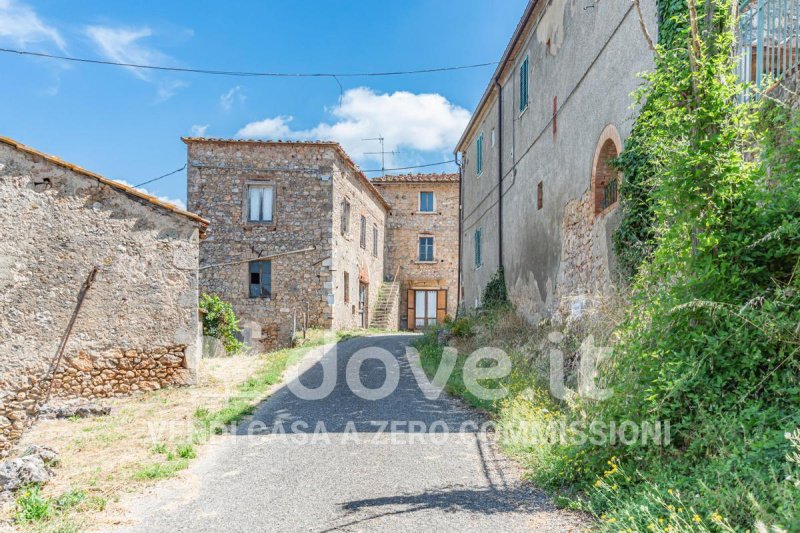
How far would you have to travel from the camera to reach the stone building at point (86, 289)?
8.67 metres

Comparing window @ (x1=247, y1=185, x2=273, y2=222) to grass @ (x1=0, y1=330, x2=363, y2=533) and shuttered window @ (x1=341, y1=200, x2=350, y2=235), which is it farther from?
grass @ (x1=0, y1=330, x2=363, y2=533)

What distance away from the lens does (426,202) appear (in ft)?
94.9

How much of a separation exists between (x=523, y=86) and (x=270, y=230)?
980 cm

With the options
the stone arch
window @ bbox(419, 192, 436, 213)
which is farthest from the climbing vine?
window @ bbox(419, 192, 436, 213)

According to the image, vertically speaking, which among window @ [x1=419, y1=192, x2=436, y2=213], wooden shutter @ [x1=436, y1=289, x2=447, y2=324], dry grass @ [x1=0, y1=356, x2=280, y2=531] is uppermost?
window @ [x1=419, y1=192, x2=436, y2=213]

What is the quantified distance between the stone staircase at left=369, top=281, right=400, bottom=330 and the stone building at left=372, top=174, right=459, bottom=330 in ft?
2.63

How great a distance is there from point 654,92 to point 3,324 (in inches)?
366

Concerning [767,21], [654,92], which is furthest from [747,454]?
[767,21]

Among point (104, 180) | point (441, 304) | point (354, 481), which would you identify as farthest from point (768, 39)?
point (441, 304)

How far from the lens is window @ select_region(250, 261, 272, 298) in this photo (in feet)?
62.5

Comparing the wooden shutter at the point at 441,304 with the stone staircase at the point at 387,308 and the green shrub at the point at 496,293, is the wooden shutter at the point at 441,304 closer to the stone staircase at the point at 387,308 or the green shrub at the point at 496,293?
the stone staircase at the point at 387,308

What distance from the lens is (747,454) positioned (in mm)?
3209

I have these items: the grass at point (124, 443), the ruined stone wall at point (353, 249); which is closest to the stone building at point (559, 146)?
the grass at point (124, 443)

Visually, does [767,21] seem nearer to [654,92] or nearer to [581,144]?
[654,92]
